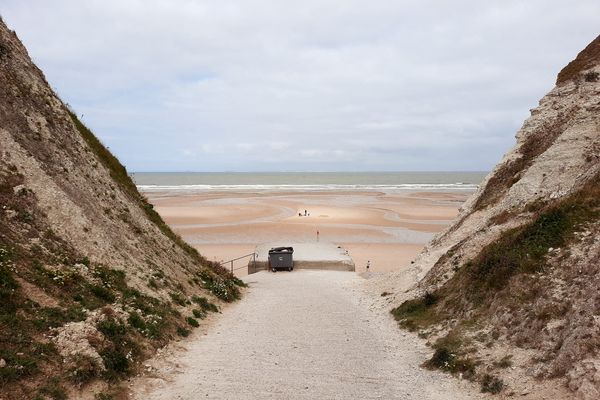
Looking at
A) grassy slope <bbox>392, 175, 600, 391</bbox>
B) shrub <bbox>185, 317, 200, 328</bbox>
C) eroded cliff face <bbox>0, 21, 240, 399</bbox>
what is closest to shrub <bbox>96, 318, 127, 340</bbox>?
eroded cliff face <bbox>0, 21, 240, 399</bbox>

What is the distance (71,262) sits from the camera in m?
14.4

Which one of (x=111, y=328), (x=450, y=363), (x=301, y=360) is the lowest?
(x=301, y=360)

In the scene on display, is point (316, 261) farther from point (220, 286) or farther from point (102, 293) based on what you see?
point (102, 293)

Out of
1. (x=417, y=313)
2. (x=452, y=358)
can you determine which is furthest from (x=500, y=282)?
(x=417, y=313)

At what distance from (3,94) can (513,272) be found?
20.8 meters

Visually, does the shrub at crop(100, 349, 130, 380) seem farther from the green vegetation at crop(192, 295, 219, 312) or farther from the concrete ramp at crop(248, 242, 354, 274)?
the concrete ramp at crop(248, 242, 354, 274)

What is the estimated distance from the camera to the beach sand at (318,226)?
1716 inches

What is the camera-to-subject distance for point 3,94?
1862cm

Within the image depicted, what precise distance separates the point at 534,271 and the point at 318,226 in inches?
1860

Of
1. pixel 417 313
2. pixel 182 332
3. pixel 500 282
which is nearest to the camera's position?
pixel 500 282

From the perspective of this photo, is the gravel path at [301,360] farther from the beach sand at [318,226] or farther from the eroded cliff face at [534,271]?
the beach sand at [318,226]

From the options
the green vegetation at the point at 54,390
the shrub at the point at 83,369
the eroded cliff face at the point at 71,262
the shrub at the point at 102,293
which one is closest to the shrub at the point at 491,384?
the eroded cliff face at the point at 71,262

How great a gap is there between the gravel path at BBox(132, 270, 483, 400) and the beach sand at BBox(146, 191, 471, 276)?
59.8 feet

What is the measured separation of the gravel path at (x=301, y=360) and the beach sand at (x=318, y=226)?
1822 cm
